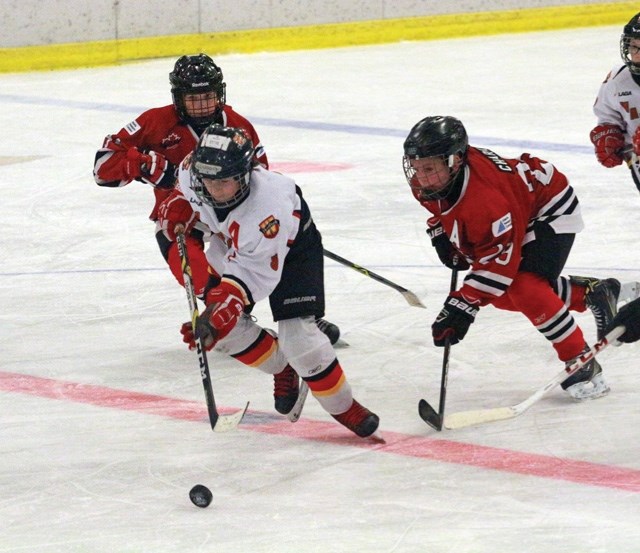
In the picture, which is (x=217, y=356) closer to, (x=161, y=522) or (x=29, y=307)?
(x=29, y=307)

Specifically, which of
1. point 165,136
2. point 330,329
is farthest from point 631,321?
point 165,136

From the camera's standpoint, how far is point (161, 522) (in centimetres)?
280

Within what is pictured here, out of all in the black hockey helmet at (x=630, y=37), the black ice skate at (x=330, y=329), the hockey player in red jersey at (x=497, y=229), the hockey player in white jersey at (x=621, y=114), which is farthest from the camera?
the hockey player in white jersey at (x=621, y=114)

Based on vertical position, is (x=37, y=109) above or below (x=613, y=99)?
below

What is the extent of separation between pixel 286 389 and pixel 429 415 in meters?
0.40

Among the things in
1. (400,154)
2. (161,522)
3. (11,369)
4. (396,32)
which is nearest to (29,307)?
(11,369)

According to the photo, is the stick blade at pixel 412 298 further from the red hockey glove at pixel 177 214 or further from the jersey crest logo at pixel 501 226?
the jersey crest logo at pixel 501 226

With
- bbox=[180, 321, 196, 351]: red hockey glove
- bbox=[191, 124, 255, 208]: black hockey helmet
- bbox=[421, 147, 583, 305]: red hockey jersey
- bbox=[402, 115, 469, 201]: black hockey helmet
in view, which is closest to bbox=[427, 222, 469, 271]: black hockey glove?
bbox=[421, 147, 583, 305]: red hockey jersey

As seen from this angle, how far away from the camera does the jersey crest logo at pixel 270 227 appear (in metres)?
3.13

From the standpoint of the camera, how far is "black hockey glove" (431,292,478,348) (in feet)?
10.9

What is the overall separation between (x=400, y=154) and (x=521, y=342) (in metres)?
3.07

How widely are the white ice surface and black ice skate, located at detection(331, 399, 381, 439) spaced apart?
0.06m

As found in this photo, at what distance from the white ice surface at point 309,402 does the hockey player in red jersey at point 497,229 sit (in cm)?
24

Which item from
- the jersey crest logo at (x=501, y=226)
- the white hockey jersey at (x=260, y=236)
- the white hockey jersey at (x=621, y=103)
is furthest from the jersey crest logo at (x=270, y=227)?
the white hockey jersey at (x=621, y=103)
